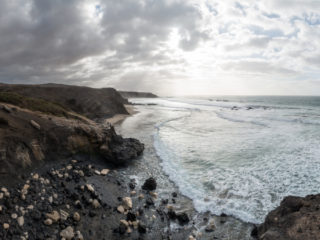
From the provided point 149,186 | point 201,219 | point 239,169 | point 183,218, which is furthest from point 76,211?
point 239,169

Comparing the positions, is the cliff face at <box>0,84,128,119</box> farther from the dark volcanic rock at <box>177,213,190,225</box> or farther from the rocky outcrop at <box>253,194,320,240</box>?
the rocky outcrop at <box>253,194,320,240</box>

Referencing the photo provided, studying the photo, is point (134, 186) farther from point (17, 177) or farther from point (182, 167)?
point (17, 177)

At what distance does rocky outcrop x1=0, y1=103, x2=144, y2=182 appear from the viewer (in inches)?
253

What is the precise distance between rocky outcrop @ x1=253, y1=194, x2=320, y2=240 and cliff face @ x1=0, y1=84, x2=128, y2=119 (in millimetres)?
28442

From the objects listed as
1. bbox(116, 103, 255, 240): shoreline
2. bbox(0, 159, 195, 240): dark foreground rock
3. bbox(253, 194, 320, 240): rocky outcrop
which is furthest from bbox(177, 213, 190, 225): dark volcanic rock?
bbox(253, 194, 320, 240): rocky outcrop

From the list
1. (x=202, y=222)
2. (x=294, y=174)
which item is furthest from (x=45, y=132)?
(x=294, y=174)

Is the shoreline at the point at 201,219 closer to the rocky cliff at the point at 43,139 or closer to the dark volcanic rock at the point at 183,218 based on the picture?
the dark volcanic rock at the point at 183,218

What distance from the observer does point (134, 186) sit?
765 cm

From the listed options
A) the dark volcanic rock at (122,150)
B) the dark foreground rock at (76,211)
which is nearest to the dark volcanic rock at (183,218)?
the dark foreground rock at (76,211)

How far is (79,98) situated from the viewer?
3259 cm

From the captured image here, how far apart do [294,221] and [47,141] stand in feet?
27.8

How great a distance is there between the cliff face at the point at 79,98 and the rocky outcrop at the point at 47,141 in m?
21.1

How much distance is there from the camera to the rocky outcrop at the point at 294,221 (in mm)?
3799

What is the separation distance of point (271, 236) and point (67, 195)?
552 centimetres
